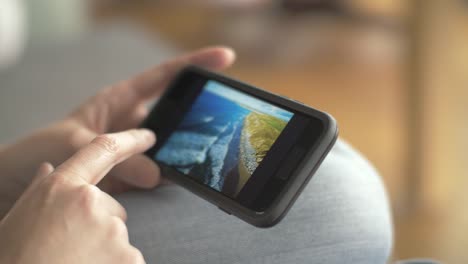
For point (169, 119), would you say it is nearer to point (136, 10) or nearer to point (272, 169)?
point (272, 169)

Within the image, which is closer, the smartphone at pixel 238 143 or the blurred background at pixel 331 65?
the smartphone at pixel 238 143

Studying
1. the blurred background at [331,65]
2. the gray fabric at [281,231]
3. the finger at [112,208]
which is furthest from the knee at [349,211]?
the blurred background at [331,65]

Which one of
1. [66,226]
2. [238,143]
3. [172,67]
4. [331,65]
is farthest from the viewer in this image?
[331,65]

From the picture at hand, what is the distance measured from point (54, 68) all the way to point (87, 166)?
78cm

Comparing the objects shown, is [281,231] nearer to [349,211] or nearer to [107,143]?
[349,211]

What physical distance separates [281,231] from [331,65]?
1.85 m

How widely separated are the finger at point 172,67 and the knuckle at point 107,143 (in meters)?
0.20

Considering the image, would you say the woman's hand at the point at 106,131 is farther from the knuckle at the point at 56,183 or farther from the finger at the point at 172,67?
the knuckle at the point at 56,183

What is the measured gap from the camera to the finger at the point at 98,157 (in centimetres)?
50

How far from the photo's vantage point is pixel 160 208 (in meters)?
0.56

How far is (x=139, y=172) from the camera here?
626 mm

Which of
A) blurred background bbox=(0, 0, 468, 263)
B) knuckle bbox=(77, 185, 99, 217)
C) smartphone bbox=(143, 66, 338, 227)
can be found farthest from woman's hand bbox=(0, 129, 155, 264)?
blurred background bbox=(0, 0, 468, 263)

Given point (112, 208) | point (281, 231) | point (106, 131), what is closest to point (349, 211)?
point (281, 231)

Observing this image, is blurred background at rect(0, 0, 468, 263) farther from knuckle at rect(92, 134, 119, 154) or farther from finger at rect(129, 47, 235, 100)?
knuckle at rect(92, 134, 119, 154)
